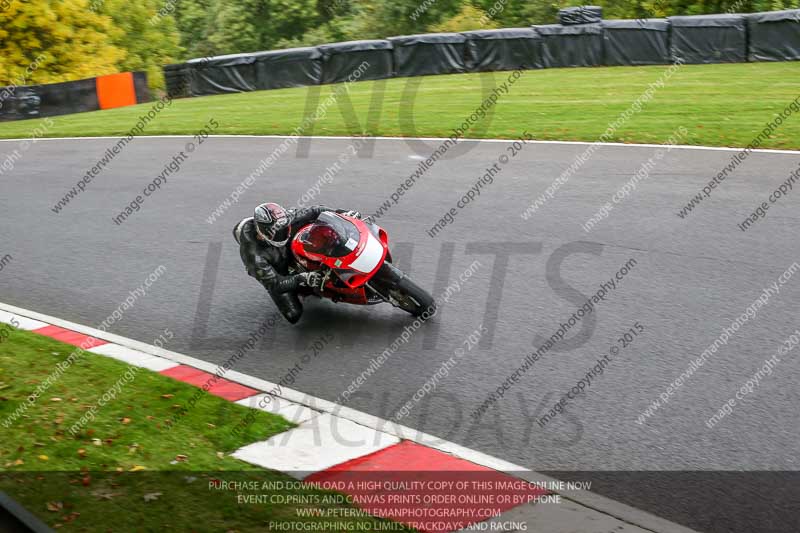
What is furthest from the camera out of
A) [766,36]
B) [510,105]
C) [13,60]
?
[13,60]

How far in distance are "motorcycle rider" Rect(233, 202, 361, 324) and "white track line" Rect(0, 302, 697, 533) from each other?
1001 mm

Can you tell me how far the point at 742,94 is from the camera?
19781 millimetres

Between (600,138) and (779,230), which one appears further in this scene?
(600,138)

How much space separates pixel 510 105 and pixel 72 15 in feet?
65.9

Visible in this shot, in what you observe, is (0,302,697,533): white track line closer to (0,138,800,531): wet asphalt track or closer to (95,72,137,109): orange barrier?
(0,138,800,531): wet asphalt track

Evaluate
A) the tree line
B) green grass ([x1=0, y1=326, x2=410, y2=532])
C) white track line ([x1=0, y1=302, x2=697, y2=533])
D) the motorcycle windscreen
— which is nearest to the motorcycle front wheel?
the motorcycle windscreen

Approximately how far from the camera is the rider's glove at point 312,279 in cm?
845

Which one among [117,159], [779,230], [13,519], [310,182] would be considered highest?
[13,519]

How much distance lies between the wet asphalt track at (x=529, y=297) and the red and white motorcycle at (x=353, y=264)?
31 cm

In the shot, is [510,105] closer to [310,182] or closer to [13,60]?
[310,182]

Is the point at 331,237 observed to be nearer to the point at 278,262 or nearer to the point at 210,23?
the point at 278,262

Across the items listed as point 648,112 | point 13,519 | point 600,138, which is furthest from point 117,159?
point 13,519

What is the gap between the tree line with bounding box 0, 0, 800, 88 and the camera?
3222 cm

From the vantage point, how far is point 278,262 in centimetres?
885
